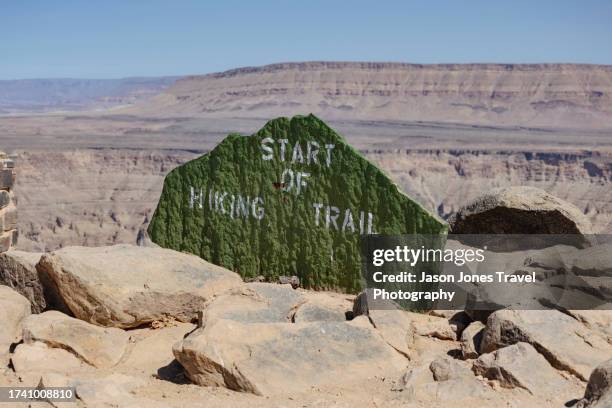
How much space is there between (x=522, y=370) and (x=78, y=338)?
298cm

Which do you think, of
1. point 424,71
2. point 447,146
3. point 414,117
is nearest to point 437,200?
point 447,146

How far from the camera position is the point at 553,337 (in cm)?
480

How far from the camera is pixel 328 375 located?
4719 mm

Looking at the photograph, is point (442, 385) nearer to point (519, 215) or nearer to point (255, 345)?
point (255, 345)

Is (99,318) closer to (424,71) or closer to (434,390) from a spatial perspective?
(434,390)

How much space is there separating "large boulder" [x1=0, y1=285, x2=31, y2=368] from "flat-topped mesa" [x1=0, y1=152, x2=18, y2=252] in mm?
728

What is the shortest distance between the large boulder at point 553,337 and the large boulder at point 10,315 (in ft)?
10.8

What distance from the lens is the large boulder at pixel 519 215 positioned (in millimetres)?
5992

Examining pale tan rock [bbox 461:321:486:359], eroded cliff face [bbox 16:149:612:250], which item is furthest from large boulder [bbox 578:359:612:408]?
eroded cliff face [bbox 16:149:612:250]

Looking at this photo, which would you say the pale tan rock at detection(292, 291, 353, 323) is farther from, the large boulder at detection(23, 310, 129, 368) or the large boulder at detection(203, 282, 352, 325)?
the large boulder at detection(23, 310, 129, 368)

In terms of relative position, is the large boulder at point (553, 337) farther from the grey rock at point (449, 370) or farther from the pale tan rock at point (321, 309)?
the pale tan rock at point (321, 309)

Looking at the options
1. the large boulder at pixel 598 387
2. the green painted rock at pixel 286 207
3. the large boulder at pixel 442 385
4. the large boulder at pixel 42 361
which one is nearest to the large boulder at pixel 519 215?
the green painted rock at pixel 286 207

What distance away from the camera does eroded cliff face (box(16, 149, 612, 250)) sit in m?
56.0

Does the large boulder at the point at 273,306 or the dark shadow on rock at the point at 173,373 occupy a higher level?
the large boulder at the point at 273,306
